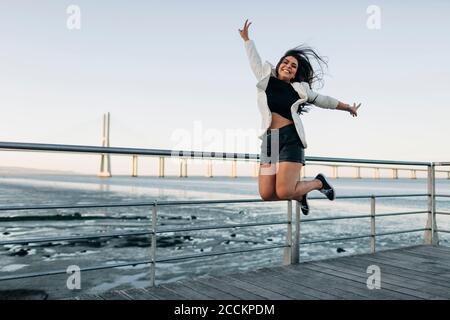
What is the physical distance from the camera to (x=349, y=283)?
99.3 inches

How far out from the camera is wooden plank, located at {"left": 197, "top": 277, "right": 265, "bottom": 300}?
2.20 meters

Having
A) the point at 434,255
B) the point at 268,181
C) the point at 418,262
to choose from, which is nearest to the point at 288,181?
the point at 268,181

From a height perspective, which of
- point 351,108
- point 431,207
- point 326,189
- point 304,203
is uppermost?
point 351,108

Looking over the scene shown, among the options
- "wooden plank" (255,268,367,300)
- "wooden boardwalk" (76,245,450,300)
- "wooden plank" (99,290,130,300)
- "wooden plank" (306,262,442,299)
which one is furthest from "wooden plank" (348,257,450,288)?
"wooden plank" (99,290,130,300)

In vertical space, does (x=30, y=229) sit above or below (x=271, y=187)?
below

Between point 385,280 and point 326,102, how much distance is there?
1276mm

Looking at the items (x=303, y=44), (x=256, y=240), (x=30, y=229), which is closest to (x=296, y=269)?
(x=303, y=44)

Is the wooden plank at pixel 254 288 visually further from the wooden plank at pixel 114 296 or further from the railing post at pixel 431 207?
the railing post at pixel 431 207

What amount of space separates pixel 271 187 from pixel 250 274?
684mm

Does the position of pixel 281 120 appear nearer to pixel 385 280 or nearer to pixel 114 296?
pixel 385 280

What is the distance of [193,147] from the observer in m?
2.42

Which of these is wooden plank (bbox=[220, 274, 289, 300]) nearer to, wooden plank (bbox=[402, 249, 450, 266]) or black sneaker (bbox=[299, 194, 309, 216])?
black sneaker (bbox=[299, 194, 309, 216])
